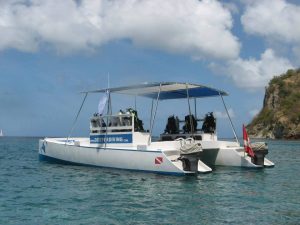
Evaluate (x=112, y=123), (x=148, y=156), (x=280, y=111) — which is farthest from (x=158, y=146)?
(x=280, y=111)

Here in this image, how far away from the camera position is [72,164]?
2438cm

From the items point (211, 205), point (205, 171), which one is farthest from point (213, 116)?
point (211, 205)

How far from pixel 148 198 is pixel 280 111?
114715mm

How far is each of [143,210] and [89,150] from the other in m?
11.2

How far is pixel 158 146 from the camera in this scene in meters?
20.3

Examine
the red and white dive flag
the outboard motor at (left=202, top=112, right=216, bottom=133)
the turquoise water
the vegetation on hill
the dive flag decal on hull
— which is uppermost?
the vegetation on hill

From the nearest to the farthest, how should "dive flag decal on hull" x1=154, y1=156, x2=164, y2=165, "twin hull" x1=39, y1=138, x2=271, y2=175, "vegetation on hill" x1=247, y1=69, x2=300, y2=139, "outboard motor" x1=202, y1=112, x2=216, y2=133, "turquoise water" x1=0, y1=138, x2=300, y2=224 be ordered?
1. "turquoise water" x1=0, y1=138, x2=300, y2=224
2. "dive flag decal on hull" x1=154, y1=156, x2=164, y2=165
3. "twin hull" x1=39, y1=138, x2=271, y2=175
4. "outboard motor" x1=202, y1=112, x2=216, y2=133
5. "vegetation on hill" x1=247, y1=69, x2=300, y2=139

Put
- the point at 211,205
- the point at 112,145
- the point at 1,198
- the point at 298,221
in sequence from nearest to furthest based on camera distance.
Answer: the point at 298,221 → the point at 211,205 → the point at 1,198 → the point at 112,145

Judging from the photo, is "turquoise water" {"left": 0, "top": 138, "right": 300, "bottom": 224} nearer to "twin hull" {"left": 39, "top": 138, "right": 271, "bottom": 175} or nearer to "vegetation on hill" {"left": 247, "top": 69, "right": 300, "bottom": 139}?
"twin hull" {"left": 39, "top": 138, "right": 271, "bottom": 175}

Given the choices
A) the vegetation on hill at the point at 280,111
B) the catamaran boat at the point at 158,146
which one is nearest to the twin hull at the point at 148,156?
the catamaran boat at the point at 158,146

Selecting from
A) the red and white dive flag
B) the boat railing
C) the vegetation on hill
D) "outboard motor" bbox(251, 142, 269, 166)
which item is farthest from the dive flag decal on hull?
the vegetation on hill

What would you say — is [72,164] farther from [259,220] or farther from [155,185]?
[259,220]

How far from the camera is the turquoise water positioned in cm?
1113

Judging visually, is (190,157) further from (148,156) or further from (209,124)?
(209,124)
